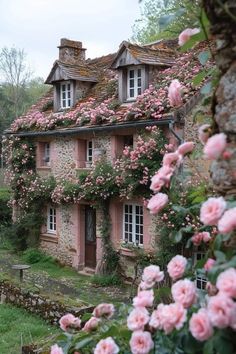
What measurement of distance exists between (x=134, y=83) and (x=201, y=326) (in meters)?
14.0

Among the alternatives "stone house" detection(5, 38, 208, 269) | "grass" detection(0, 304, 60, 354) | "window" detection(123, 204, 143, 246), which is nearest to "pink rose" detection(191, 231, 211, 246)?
"grass" detection(0, 304, 60, 354)

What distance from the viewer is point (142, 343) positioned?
204 centimetres

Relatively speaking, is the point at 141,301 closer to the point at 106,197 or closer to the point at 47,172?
the point at 106,197

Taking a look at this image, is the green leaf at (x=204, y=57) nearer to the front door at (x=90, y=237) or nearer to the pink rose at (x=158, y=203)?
the pink rose at (x=158, y=203)

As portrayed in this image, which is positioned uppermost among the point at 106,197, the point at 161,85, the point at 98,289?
the point at 161,85

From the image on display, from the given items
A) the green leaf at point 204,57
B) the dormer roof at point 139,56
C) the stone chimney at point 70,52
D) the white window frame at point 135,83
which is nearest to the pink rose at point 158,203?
the green leaf at point 204,57

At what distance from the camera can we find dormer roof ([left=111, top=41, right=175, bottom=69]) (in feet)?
48.8

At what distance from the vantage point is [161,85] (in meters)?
14.2

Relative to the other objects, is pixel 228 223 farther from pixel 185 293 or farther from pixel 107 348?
pixel 107 348

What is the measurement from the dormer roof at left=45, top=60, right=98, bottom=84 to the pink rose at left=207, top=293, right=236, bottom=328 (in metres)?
16.4

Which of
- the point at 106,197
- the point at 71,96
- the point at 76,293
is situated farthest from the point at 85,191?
the point at 71,96

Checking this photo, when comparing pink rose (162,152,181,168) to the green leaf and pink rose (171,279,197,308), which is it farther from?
the green leaf

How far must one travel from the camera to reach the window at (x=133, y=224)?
573 inches

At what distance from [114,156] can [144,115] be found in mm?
1889
